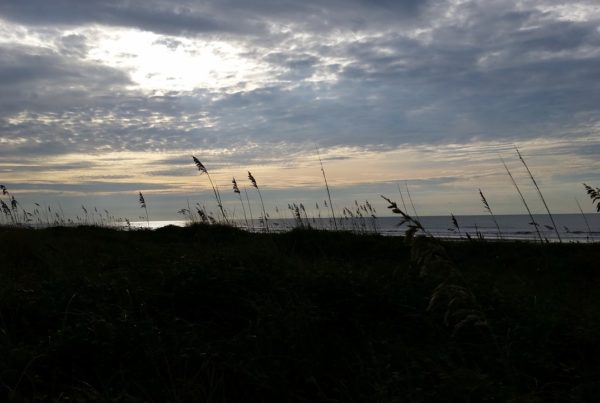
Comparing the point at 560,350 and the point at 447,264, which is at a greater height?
the point at 447,264

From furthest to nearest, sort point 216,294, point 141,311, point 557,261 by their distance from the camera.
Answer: point 557,261 < point 216,294 < point 141,311

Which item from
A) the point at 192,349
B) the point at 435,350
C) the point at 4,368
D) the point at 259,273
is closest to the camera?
the point at 4,368

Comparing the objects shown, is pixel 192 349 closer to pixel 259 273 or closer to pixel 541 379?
pixel 259 273

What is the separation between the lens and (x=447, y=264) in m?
3.07

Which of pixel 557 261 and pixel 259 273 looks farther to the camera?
pixel 557 261

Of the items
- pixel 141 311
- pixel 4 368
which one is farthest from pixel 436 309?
pixel 4 368

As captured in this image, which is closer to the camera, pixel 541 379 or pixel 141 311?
pixel 541 379

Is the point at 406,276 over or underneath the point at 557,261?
over

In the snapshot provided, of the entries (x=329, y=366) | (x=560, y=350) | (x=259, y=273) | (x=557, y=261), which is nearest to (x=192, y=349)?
(x=329, y=366)

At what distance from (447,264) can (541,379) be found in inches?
82.7

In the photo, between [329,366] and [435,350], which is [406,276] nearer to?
[435,350]

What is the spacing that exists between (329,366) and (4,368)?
2.58m


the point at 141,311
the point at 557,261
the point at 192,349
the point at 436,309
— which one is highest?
the point at 141,311

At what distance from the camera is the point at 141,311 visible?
516cm
